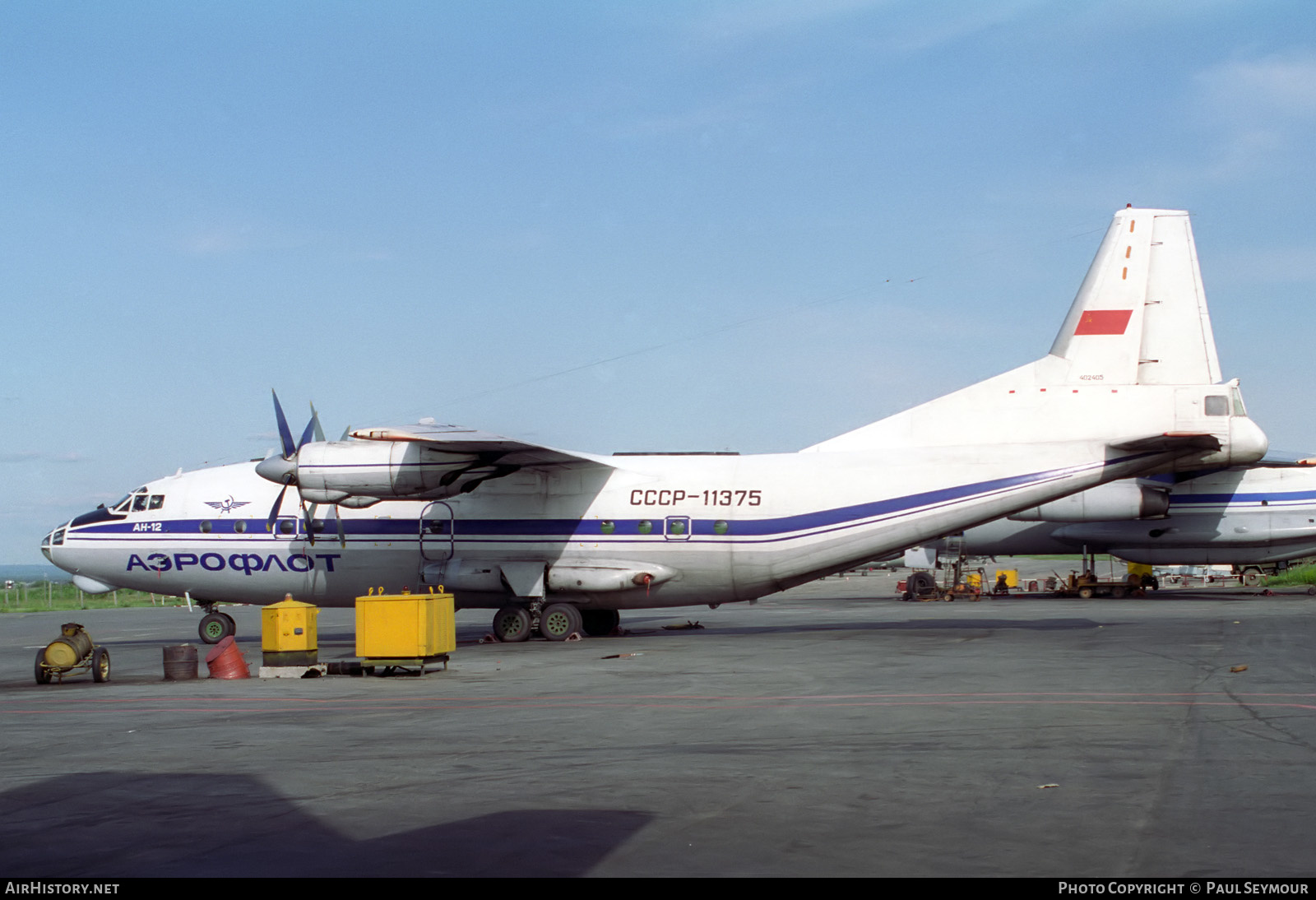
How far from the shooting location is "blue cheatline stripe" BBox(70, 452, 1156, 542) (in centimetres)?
2319

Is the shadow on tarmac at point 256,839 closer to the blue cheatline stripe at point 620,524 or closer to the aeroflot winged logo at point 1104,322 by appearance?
the blue cheatline stripe at point 620,524

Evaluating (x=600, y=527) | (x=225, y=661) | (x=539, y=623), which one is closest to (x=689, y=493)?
(x=600, y=527)

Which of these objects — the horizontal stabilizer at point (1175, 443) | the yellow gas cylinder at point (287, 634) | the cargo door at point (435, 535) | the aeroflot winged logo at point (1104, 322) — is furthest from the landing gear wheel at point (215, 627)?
the aeroflot winged logo at point (1104, 322)

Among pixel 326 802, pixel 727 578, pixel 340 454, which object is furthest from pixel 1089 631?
pixel 326 802

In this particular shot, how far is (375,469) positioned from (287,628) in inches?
205

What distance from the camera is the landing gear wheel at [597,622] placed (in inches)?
1055

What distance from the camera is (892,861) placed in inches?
257

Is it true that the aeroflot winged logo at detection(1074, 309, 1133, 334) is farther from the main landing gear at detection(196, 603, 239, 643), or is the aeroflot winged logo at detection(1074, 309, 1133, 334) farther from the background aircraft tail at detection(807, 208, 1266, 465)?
the main landing gear at detection(196, 603, 239, 643)

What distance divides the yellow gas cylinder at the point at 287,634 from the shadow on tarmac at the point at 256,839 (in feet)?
32.3

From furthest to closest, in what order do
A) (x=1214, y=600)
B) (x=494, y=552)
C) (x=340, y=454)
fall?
1. (x=1214, y=600)
2. (x=494, y=552)
3. (x=340, y=454)

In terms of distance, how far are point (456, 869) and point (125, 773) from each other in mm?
4930

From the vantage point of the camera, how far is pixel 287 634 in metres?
18.9

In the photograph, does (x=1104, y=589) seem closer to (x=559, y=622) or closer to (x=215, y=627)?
(x=559, y=622)
